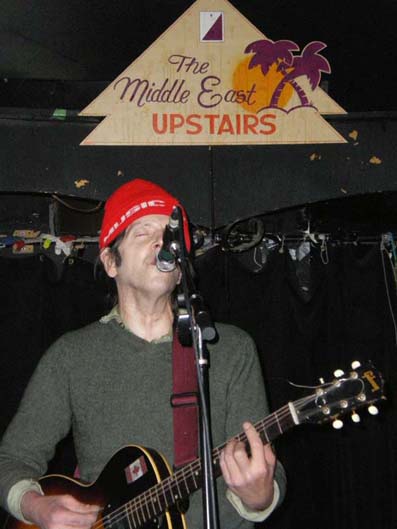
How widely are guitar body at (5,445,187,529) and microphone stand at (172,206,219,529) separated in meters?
0.57

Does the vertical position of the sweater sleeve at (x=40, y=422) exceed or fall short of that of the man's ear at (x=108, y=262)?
it falls short

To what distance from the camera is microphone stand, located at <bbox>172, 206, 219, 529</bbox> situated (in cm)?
171

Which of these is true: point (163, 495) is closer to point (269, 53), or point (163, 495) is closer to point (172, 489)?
point (172, 489)

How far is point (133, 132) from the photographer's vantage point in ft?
12.6

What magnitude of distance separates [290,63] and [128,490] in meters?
2.50

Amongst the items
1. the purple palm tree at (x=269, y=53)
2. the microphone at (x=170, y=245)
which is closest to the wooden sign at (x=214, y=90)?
the purple palm tree at (x=269, y=53)

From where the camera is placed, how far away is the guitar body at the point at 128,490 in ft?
7.49

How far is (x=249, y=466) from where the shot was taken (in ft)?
6.55

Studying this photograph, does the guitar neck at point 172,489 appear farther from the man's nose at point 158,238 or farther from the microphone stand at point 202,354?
the man's nose at point 158,238

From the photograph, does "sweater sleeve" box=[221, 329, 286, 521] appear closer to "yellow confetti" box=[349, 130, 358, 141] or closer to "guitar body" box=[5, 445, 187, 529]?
"guitar body" box=[5, 445, 187, 529]

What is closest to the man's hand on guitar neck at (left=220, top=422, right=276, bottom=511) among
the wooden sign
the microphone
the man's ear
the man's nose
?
the microphone

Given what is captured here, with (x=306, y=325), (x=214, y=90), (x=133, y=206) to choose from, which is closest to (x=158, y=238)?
(x=133, y=206)

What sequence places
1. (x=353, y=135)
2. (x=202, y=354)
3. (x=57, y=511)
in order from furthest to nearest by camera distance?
(x=353, y=135), (x=57, y=511), (x=202, y=354)

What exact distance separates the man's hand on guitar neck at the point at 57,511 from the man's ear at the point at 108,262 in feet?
2.76
